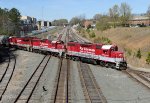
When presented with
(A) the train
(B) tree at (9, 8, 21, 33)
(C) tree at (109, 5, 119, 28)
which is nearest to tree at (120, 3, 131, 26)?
(C) tree at (109, 5, 119, 28)

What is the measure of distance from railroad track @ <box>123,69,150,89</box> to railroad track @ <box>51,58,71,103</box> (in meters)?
6.74

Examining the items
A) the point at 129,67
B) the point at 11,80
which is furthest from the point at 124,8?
the point at 11,80

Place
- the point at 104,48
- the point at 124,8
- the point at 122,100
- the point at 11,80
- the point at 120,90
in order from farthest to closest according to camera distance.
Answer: the point at 124,8 < the point at 104,48 < the point at 11,80 < the point at 120,90 < the point at 122,100

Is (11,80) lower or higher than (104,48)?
lower

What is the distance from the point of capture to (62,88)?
2722 centimetres

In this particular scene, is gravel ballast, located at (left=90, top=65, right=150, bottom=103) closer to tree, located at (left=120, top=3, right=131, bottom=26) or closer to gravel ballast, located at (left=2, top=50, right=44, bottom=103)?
gravel ballast, located at (left=2, top=50, right=44, bottom=103)

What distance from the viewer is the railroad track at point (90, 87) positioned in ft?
76.2

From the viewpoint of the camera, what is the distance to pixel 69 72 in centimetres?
3616

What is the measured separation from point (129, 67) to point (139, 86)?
1120cm

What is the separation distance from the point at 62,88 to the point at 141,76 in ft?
32.3

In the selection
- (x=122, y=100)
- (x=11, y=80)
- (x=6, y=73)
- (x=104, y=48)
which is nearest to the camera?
(x=122, y=100)

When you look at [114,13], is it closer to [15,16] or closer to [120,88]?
[15,16]

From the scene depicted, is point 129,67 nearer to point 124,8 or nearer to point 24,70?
point 24,70

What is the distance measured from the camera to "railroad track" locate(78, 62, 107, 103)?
23.2 m
